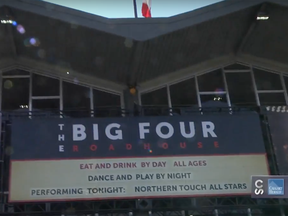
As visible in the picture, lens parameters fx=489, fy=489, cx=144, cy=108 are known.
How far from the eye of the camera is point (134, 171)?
1328 cm

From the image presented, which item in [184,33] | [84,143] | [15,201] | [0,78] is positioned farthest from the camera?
[0,78]

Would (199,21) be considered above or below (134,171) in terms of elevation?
above

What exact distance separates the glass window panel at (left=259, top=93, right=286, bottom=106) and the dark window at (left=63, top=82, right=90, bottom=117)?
576cm

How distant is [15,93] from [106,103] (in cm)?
291

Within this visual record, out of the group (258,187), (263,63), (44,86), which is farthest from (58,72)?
(258,187)

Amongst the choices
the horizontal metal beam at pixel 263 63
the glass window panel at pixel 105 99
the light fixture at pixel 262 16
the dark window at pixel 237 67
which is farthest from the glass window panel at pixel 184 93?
the light fixture at pixel 262 16

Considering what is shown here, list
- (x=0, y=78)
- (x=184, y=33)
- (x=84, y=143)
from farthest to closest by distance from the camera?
(x=0, y=78), (x=184, y=33), (x=84, y=143)

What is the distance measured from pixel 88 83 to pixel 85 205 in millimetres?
4395

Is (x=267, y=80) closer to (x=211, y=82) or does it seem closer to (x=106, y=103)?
(x=211, y=82)

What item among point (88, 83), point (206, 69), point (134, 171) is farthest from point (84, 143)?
point (206, 69)

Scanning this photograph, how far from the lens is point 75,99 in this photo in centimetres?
1574

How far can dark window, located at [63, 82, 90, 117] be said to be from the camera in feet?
50.8

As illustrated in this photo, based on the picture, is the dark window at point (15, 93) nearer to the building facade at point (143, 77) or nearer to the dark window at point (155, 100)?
the building facade at point (143, 77)

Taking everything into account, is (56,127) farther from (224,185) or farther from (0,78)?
(224,185)
